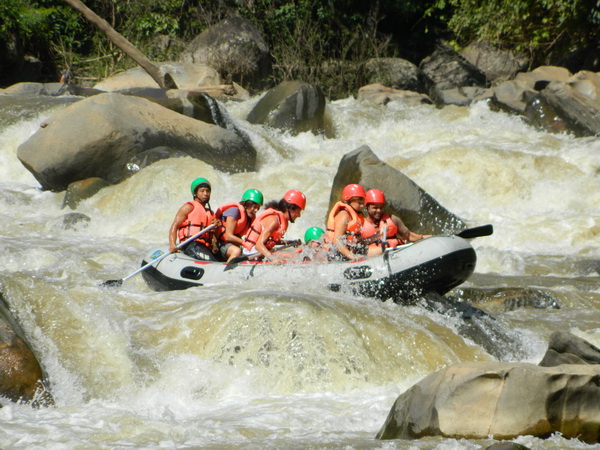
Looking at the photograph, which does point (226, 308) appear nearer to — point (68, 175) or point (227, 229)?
point (227, 229)

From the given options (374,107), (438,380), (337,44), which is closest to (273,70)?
(337,44)

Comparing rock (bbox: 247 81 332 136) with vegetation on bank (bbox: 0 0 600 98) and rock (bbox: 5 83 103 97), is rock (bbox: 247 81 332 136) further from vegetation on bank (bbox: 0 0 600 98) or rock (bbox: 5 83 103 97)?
vegetation on bank (bbox: 0 0 600 98)

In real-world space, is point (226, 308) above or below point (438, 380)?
below

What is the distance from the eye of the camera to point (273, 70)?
830 inches

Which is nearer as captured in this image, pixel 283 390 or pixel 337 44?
pixel 283 390

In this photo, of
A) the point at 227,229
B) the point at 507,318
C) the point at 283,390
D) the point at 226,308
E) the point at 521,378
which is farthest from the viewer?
the point at 227,229

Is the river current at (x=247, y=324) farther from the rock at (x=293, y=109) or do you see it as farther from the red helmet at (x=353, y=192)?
the rock at (x=293, y=109)

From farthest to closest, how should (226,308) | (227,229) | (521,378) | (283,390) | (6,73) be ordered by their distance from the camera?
(6,73) < (227,229) < (226,308) < (283,390) < (521,378)

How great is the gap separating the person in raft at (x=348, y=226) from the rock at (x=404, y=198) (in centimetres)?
236

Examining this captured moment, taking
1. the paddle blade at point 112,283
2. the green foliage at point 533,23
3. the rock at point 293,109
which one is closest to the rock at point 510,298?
the paddle blade at point 112,283

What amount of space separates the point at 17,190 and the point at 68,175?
0.95m

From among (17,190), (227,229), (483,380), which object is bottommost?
(17,190)

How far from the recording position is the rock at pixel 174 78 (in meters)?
18.1

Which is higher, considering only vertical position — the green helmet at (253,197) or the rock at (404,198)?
the green helmet at (253,197)
